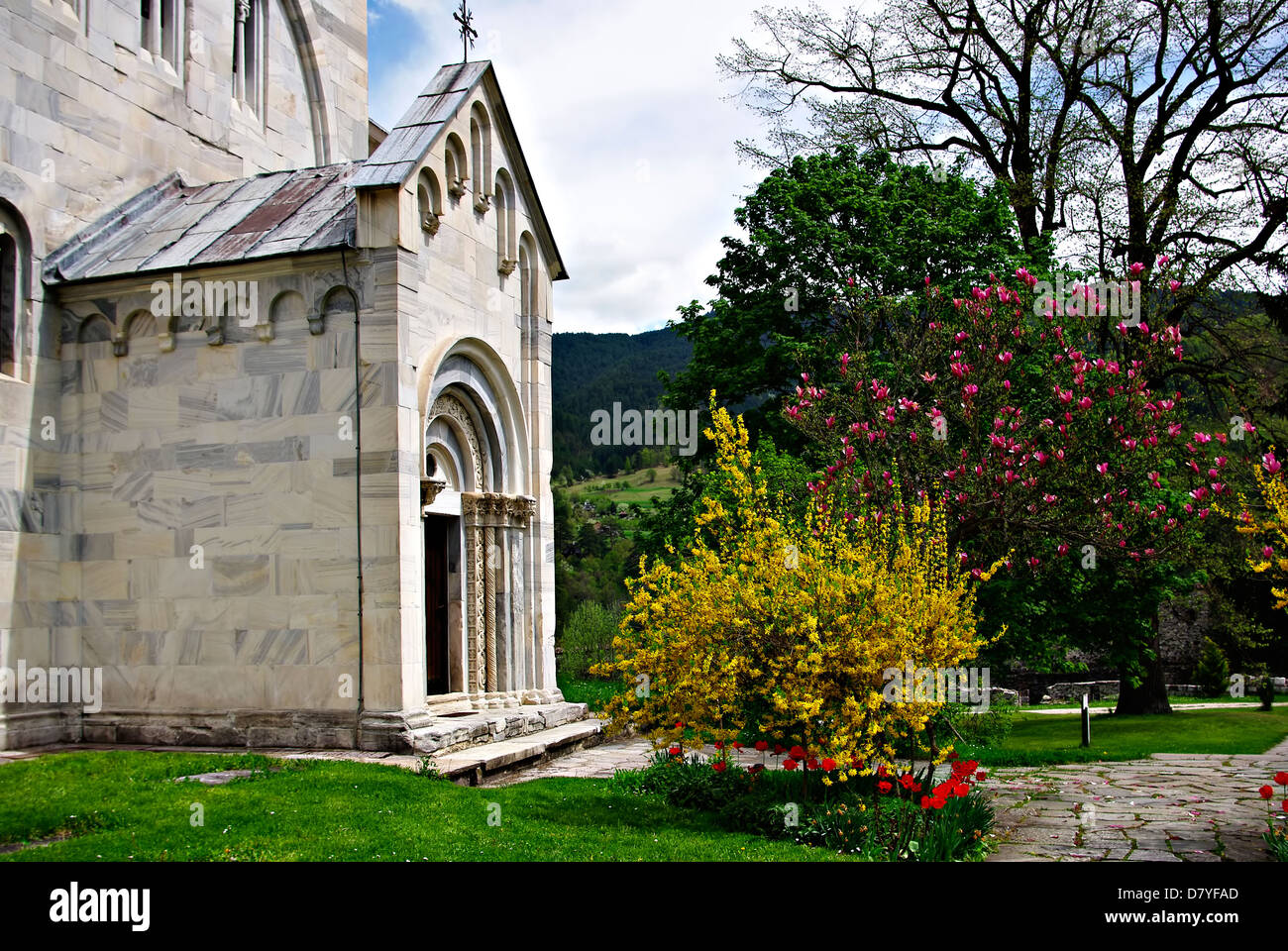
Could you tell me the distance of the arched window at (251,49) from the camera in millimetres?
15250

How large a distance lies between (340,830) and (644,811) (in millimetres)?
2702

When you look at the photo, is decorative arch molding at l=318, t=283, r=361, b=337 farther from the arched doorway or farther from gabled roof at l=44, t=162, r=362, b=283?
the arched doorway

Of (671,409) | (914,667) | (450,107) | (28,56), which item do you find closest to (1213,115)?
(671,409)

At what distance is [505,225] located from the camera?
44.4 feet

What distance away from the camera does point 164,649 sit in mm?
10891

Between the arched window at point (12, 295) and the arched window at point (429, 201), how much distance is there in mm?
4338

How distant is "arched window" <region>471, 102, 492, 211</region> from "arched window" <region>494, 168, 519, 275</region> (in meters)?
0.42

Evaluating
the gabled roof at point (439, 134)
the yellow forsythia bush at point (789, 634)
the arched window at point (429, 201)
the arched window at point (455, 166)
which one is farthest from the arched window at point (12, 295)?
the yellow forsythia bush at point (789, 634)

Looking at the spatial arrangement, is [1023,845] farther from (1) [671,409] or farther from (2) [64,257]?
(1) [671,409]

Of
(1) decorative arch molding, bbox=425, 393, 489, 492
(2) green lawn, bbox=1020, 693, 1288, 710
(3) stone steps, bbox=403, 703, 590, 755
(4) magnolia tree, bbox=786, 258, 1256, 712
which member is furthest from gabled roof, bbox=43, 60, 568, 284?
(2) green lawn, bbox=1020, 693, 1288, 710

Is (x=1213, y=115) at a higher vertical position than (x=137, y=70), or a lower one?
higher

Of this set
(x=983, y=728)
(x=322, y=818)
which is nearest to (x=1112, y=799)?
(x=983, y=728)

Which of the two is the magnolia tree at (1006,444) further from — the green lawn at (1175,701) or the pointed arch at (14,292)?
the green lawn at (1175,701)
